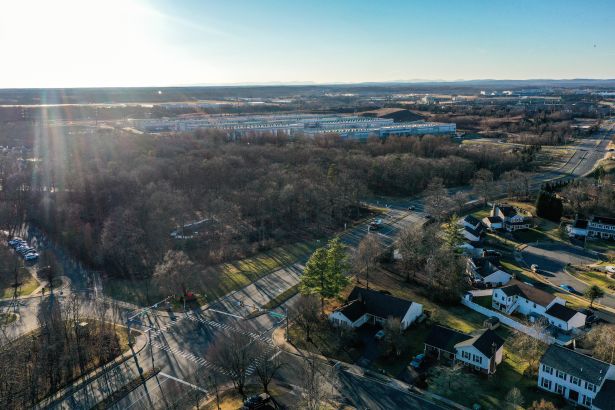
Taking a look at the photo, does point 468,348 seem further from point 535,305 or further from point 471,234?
point 471,234

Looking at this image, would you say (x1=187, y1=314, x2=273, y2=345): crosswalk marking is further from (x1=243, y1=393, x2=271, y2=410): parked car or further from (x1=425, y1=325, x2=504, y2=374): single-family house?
(x1=425, y1=325, x2=504, y2=374): single-family house

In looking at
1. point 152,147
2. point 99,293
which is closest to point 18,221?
point 99,293

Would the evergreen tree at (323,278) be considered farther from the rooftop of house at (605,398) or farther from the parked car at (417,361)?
the rooftop of house at (605,398)

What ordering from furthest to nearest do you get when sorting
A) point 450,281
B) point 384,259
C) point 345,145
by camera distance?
point 345,145, point 384,259, point 450,281

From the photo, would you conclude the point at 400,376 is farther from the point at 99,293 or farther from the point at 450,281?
the point at 99,293

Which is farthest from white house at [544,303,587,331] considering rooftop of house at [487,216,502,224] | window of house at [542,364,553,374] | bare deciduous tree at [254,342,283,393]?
rooftop of house at [487,216,502,224]

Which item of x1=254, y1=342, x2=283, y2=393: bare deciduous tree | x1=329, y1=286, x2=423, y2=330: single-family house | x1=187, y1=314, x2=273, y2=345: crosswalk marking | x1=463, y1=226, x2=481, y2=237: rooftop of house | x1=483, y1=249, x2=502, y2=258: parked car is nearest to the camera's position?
x1=254, y1=342, x2=283, y2=393: bare deciduous tree
